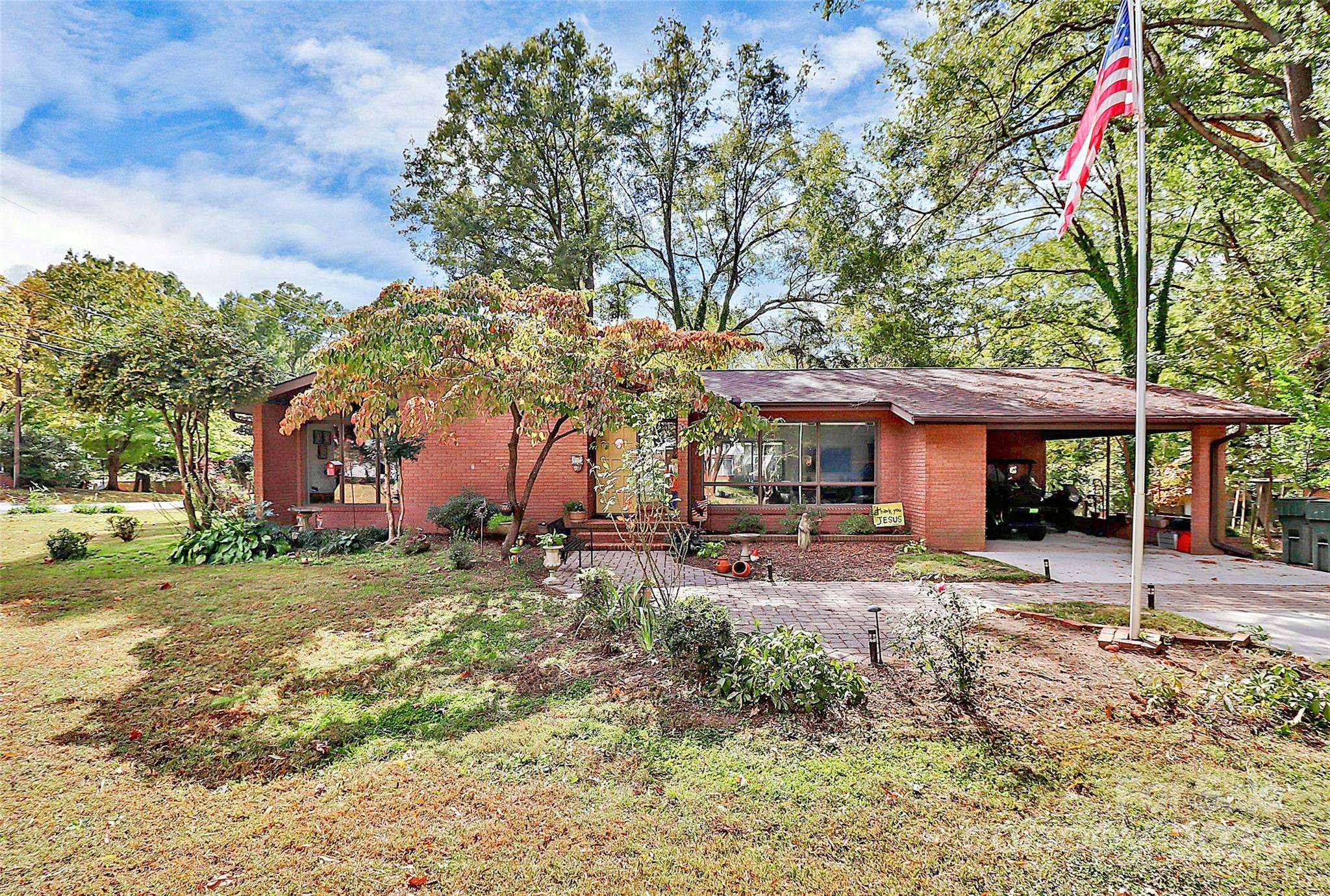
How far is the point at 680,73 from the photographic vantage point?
64.8 feet

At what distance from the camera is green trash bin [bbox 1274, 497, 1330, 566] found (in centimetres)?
860

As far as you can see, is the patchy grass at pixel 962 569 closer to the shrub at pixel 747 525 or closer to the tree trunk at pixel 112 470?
the shrub at pixel 747 525

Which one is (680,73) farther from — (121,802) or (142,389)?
(121,802)

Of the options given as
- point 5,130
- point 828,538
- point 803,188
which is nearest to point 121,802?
point 828,538

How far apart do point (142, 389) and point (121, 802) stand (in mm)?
9085

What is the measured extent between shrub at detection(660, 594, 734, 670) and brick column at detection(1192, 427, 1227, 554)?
1125 centimetres

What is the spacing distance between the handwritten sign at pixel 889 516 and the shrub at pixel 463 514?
26.6 ft

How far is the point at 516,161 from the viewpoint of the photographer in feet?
64.4

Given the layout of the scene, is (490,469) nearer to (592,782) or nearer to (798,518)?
(798,518)

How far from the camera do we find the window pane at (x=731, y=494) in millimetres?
11852

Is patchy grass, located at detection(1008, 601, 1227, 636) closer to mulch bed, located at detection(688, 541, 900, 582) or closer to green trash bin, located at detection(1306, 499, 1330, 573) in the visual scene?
mulch bed, located at detection(688, 541, 900, 582)

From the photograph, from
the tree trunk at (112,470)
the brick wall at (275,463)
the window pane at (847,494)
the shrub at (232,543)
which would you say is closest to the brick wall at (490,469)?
the shrub at (232,543)

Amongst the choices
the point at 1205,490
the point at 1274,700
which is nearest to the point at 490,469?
the point at 1274,700

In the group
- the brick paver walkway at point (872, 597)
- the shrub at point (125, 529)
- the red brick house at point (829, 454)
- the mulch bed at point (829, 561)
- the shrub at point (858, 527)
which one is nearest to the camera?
the brick paver walkway at point (872, 597)
